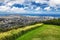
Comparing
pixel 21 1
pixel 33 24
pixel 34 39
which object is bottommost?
pixel 34 39

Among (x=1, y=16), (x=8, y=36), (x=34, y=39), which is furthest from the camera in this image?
(x=1, y=16)

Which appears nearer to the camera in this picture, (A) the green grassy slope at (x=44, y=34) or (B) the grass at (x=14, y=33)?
(B) the grass at (x=14, y=33)

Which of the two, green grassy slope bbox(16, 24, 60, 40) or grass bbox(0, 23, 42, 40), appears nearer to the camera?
grass bbox(0, 23, 42, 40)

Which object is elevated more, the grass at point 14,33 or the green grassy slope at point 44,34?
the grass at point 14,33

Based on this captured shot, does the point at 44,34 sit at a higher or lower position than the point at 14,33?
lower

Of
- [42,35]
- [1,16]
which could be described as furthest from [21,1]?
[42,35]

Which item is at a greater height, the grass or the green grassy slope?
the grass

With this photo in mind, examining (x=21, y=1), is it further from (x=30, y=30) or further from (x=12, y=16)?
(x=30, y=30)

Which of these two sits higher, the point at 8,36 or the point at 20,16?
the point at 20,16
